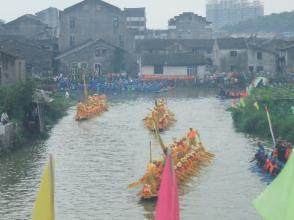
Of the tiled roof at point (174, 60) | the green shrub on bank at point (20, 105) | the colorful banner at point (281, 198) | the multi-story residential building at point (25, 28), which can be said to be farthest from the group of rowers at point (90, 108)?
the multi-story residential building at point (25, 28)

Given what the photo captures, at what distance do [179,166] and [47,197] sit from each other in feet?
53.0

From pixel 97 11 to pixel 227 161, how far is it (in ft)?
174

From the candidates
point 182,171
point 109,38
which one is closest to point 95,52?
point 109,38

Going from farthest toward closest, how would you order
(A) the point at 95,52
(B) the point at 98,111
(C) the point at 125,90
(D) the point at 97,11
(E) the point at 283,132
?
(D) the point at 97,11 < (A) the point at 95,52 < (C) the point at 125,90 < (B) the point at 98,111 < (E) the point at 283,132

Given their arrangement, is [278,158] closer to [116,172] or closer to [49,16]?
[116,172]

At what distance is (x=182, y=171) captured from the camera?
2852 centimetres

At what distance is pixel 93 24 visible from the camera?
8444 centimetres

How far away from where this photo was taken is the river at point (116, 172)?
2445 centimetres

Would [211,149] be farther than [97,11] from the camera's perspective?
No

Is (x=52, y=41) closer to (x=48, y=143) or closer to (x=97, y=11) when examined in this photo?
(x=97, y=11)

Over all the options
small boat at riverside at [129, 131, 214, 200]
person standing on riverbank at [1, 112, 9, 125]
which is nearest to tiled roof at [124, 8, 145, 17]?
person standing on riverbank at [1, 112, 9, 125]

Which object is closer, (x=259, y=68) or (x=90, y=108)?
(x=90, y=108)

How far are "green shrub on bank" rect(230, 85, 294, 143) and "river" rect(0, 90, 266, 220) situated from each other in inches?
30.4

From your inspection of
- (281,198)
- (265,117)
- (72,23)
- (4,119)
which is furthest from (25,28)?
(281,198)
